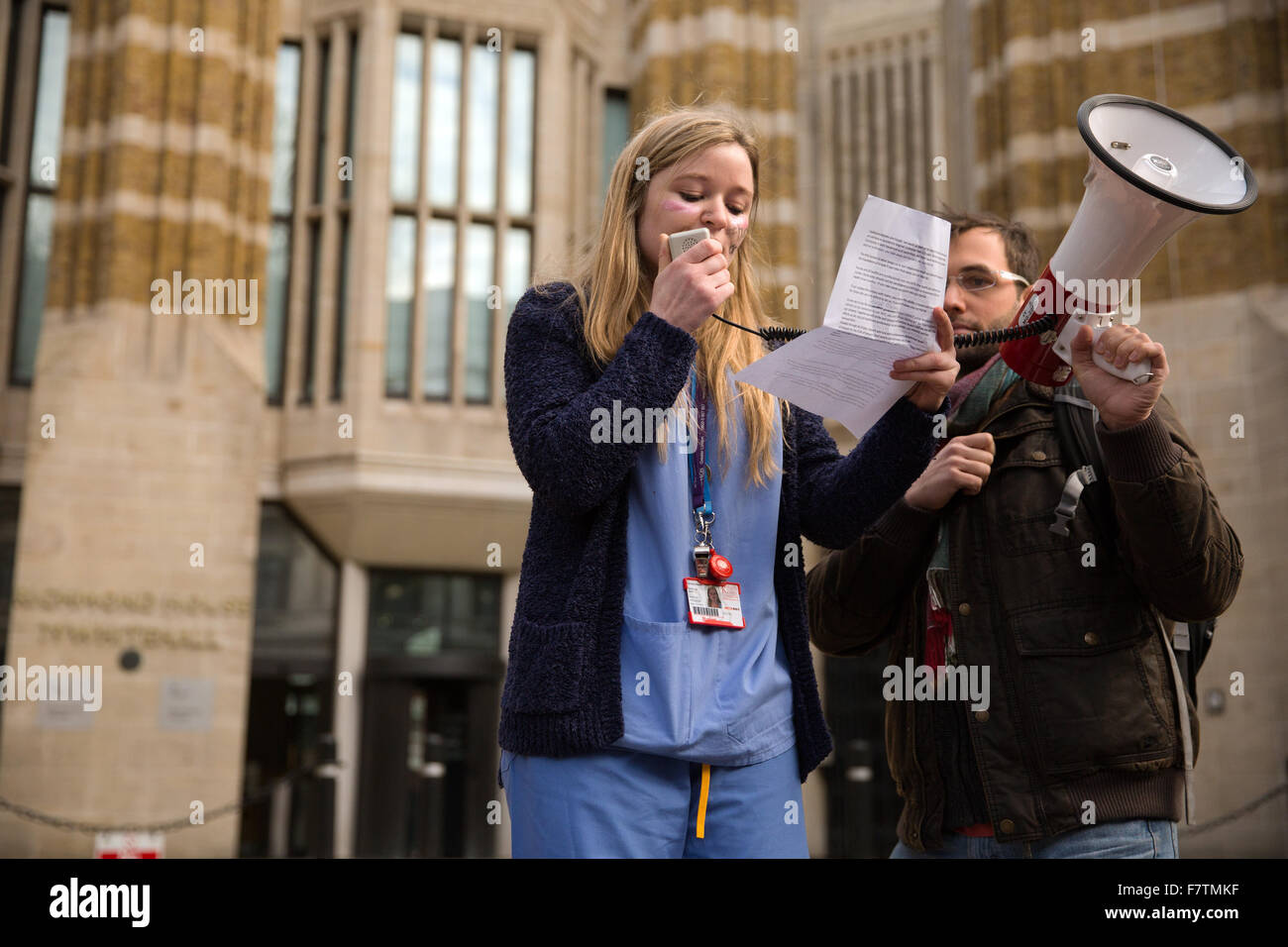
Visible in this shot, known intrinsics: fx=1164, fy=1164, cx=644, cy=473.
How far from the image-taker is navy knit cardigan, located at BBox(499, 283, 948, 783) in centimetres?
168

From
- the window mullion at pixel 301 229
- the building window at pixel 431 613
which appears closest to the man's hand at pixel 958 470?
the building window at pixel 431 613

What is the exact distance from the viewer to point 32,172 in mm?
11000

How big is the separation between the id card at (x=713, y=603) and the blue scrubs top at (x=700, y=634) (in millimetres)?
14

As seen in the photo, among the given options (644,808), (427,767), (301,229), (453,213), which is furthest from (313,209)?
(644,808)

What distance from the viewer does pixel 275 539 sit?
35.8 ft

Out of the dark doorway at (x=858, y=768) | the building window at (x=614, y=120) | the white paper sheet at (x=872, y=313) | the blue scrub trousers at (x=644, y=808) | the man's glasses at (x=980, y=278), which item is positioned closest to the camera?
the blue scrub trousers at (x=644, y=808)

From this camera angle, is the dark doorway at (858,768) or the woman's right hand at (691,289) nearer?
the woman's right hand at (691,289)

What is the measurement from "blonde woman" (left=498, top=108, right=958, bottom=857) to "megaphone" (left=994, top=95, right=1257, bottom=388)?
0.39 metres

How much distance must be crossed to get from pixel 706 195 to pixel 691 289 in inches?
9.9

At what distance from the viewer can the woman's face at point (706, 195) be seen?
6.26ft

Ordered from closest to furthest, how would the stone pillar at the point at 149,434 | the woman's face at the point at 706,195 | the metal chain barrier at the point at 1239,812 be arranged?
the woman's face at the point at 706,195, the metal chain barrier at the point at 1239,812, the stone pillar at the point at 149,434
